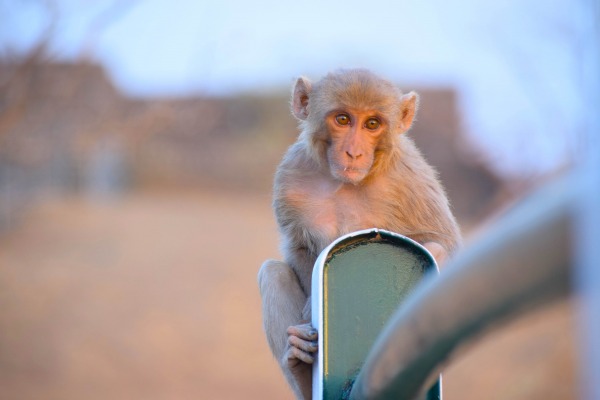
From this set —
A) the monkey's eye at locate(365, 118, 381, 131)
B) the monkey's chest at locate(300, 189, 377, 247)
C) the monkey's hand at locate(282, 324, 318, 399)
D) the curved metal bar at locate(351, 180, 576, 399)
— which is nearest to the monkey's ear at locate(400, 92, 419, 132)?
the monkey's eye at locate(365, 118, 381, 131)

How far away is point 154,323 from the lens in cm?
2009

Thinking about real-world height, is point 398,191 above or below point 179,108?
below

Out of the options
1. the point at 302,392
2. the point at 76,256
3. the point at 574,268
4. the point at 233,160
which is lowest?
the point at 574,268

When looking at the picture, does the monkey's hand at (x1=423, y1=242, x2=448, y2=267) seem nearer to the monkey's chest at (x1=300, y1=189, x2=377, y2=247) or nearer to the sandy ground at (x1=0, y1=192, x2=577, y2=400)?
the monkey's chest at (x1=300, y1=189, x2=377, y2=247)

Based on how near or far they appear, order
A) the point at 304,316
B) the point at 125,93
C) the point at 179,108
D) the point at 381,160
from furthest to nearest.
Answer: the point at 125,93
the point at 179,108
the point at 381,160
the point at 304,316

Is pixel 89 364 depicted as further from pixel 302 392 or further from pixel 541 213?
pixel 541 213

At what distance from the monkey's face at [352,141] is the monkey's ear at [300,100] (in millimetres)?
366

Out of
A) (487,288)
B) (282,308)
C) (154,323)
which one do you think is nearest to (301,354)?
(282,308)

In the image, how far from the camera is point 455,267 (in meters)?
1.17

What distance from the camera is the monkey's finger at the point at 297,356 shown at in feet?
10.2

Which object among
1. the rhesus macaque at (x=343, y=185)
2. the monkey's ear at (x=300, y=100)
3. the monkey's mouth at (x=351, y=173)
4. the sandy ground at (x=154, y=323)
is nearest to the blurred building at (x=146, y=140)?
the sandy ground at (x=154, y=323)

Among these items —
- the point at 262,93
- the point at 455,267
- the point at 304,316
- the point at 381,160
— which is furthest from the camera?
the point at 262,93

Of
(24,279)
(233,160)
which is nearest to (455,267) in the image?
(24,279)

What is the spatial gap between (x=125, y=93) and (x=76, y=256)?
21.9 ft
